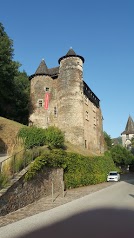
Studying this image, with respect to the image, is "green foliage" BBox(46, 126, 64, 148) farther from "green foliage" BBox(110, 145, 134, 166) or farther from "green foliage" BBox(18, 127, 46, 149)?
"green foliage" BBox(110, 145, 134, 166)

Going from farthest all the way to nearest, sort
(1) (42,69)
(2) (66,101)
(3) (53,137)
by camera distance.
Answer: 1. (1) (42,69)
2. (2) (66,101)
3. (3) (53,137)

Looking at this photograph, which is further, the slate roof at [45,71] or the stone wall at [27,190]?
the slate roof at [45,71]

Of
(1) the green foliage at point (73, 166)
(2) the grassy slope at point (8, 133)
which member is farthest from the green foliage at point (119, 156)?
(2) the grassy slope at point (8, 133)

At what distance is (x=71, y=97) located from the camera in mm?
40062

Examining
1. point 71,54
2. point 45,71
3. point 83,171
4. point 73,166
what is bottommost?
point 83,171

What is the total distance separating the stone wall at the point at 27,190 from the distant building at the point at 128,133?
7671 centimetres

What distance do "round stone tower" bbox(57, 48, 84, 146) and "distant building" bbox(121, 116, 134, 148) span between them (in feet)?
176

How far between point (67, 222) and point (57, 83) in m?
36.3

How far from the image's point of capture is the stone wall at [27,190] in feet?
33.5

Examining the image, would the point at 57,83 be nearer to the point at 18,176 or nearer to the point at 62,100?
the point at 62,100

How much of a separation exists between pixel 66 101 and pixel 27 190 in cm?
2890

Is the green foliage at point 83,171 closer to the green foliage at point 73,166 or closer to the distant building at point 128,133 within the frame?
the green foliage at point 73,166

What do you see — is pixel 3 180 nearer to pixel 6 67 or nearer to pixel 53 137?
pixel 53 137

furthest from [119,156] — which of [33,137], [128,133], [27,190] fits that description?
[128,133]
